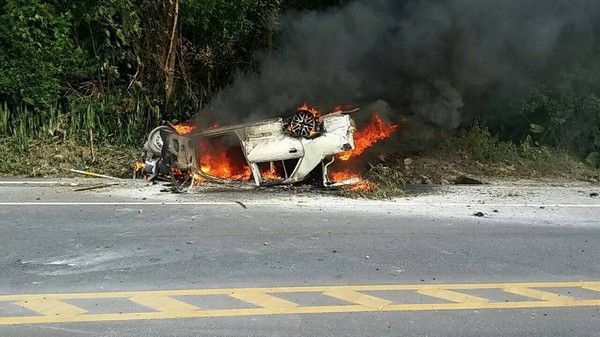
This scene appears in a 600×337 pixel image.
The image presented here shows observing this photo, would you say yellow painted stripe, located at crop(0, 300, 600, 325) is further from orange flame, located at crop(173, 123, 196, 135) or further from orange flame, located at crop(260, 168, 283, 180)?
orange flame, located at crop(173, 123, 196, 135)

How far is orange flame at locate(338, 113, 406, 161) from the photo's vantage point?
10398 mm

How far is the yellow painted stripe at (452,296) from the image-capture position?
4.14 metres

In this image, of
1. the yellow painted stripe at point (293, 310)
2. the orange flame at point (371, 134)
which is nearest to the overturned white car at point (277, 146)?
the orange flame at point (371, 134)

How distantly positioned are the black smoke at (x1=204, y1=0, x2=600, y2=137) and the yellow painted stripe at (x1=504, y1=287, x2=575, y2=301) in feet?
22.1

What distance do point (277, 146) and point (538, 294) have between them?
5260 millimetres

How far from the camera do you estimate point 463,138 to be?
42.6 feet

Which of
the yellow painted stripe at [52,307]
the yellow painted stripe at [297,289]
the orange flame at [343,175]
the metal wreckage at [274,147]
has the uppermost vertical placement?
Result: the metal wreckage at [274,147]

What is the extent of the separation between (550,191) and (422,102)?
124 inches

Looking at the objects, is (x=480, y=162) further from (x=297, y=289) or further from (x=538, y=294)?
(x=297, y=289)

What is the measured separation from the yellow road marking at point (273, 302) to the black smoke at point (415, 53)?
266 inches

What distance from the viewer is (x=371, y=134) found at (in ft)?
35.0

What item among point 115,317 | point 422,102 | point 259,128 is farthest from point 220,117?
point 115,317

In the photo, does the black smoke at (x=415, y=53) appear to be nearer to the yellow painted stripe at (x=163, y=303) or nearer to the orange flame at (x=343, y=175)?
the orange flame at (x=343, y=175)

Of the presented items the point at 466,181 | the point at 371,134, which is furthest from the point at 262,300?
the point at 466,181
